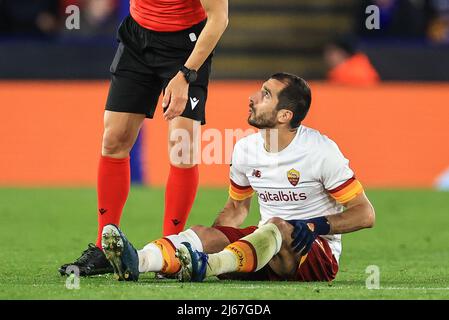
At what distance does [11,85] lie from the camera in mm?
12680

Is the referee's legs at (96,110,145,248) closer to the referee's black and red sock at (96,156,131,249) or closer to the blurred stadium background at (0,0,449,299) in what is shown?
the referee's black and red sock at (96,156,131,249)

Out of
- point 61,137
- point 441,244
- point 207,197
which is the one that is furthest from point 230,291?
point 61,137

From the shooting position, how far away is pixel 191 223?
985 cm

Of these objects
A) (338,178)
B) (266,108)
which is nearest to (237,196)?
(266,108)

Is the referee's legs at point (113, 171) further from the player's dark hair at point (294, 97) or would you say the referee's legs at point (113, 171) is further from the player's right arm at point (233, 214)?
the player's dark hair at point (294, 97)

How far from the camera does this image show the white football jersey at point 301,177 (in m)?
6.20

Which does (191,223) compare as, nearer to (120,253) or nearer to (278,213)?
(278,213)

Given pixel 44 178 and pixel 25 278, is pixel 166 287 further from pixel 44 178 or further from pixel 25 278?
pixel 44 178

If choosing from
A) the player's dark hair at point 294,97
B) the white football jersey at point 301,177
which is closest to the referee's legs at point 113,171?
the white football jersey at point 301,177

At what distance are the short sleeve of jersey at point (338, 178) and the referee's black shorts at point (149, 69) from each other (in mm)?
866

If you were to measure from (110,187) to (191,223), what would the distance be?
3.01m
